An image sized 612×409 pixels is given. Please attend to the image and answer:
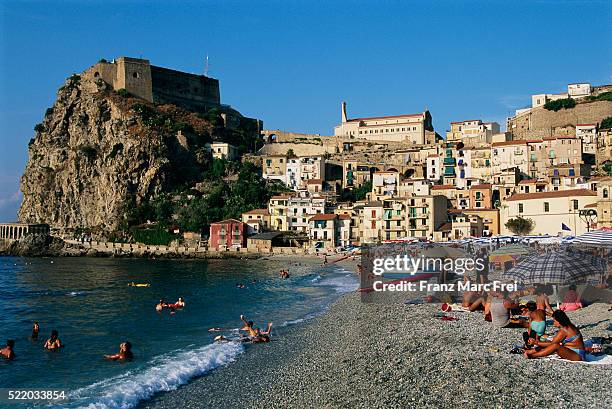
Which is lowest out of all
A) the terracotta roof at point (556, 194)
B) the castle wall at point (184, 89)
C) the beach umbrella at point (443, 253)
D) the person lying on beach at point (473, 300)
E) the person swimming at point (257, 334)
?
the person swimming at point (257, 334)

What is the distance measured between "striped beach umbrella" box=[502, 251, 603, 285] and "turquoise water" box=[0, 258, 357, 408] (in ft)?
28.7

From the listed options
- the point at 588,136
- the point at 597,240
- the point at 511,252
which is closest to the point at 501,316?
the point at 597,240

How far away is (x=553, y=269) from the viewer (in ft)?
59.8

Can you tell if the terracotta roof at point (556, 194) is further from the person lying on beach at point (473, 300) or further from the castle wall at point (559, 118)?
the person lying on beach at point (473, 300)

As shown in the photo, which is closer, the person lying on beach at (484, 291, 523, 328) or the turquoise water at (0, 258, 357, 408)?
the turquoise water at (0, 258, 357, 408)

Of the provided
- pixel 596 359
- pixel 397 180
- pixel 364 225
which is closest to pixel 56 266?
pixel 364 225

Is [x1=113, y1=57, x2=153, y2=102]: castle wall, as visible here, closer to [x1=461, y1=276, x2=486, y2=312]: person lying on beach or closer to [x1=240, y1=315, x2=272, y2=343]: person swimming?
[x1=240, y1=315, x2=272, y2=343]: person swimming

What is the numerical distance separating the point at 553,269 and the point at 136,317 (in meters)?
18.5

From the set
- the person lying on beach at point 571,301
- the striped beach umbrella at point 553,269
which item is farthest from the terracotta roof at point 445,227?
the striped beach umbrella at point 553,269

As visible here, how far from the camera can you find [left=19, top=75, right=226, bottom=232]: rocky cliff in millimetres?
85062

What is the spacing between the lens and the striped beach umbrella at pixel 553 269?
59.4 feet

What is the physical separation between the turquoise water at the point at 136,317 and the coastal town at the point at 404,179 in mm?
14679

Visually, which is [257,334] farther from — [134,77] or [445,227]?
[134,77]

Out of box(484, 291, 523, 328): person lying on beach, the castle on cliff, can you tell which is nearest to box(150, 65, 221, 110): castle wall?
the castle on cliff
